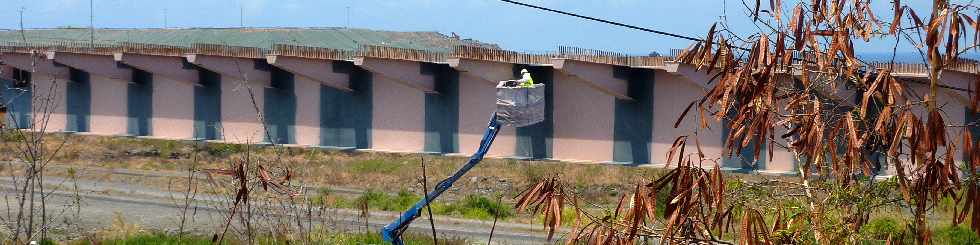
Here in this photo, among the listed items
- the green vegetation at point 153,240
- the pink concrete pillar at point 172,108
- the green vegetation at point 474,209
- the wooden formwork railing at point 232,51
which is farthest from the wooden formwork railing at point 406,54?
the green vegetation at point 153,240

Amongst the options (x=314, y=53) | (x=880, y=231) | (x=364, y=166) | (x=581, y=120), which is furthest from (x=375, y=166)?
(x=880, y=231)

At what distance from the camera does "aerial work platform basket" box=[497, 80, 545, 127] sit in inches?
669

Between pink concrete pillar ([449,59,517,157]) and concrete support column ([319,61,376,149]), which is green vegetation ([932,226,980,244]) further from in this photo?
concrete support column ([319,61,376,149])

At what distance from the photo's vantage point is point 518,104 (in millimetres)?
18156

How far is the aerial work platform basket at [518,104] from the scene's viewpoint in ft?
55.7

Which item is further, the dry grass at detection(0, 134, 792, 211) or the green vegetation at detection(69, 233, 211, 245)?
the dry grass at detection(0, 134, 792, 211)

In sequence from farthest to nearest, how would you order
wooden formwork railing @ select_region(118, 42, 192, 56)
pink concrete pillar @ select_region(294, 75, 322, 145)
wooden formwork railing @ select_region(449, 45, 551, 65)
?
wooden formwork railing @ select_region(118, 42, 192, 56), pink concrete pillar @ select_region(294, 75, 322, 145), wooden formwork railing @ select_region(449, 45, 551, 65)

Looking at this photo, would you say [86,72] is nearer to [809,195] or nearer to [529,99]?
[529,99]

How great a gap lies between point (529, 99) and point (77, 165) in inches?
636

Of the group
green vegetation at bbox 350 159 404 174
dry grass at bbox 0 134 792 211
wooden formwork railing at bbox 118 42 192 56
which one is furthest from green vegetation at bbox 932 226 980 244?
wooden formwork railing at bbox 118 42 192 56

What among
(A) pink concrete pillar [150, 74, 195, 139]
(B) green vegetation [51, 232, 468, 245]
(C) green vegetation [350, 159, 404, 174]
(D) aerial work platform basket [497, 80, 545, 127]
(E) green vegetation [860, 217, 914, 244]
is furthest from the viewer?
(A) pink concrete pillar [150, 74, 195, 139]

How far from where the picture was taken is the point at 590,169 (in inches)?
→ 914

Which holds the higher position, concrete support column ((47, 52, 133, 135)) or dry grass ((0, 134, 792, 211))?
concrete support column ((47, 52, 133, 135))

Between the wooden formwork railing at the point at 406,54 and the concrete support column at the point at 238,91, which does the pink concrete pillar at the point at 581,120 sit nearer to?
Result: the wooden formwork railing at the point at 406,54
